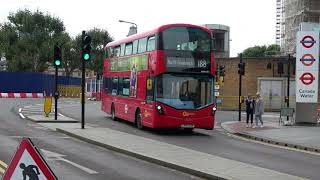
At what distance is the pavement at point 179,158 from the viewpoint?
11.0m

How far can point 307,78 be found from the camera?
28516 millimetres

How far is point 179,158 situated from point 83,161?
2.27m

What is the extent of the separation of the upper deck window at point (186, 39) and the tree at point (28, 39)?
2161 inches

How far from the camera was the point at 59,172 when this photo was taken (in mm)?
11336

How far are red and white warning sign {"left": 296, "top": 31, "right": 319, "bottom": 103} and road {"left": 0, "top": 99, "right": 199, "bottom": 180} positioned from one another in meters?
14.0

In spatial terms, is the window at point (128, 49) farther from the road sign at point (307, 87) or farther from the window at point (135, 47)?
the road sign at point (307, 87)

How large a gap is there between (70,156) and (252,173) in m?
5.00

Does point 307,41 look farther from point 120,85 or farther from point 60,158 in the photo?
point 60,158

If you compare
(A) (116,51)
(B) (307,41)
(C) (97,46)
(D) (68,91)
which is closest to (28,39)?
(D) (68,91)

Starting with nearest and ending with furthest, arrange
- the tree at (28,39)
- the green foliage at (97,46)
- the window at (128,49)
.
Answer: the window at (128,49) → the tree at (28,39) → the green foliage at (97,46)

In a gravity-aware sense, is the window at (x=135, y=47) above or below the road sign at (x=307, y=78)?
above

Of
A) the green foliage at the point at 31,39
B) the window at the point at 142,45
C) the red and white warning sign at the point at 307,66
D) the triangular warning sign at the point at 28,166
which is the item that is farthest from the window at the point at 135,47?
the green foliage at the point at 31,39

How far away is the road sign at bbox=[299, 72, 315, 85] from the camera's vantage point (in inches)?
1118

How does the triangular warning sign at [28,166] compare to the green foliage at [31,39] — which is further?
the green foliage at [31,39]
